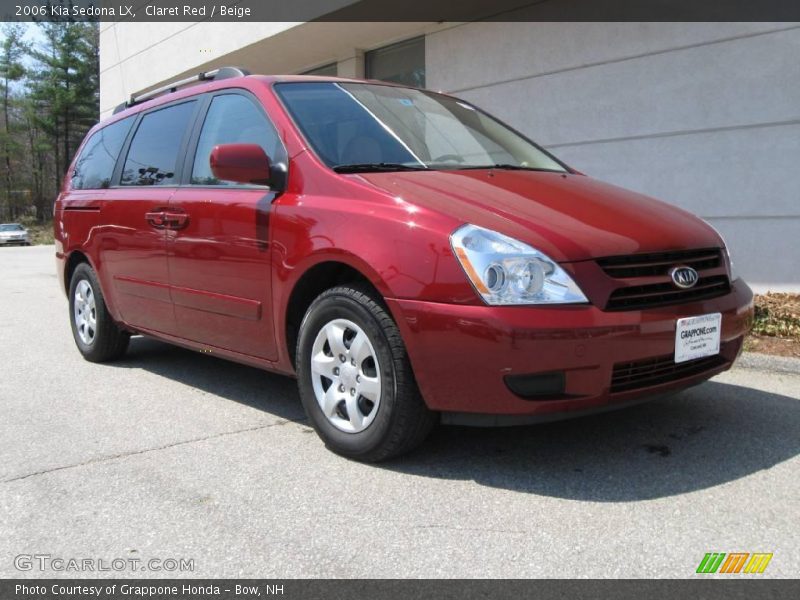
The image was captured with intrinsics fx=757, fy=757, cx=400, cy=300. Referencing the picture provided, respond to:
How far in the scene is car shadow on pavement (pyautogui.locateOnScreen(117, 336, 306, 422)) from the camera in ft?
14.8

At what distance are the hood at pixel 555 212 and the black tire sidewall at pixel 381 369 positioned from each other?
1.81ft

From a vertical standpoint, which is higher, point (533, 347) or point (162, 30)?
point (162, 30)

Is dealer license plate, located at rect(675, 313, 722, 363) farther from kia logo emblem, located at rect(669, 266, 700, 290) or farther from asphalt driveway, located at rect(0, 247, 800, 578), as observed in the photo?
asphalt driveway, located at rect(0, 247, 800, 578)

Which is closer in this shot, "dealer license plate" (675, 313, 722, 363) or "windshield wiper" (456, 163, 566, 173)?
"dealer license plate" (675, 313, 722, 363)

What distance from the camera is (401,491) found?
123 inches

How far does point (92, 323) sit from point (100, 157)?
1.26m

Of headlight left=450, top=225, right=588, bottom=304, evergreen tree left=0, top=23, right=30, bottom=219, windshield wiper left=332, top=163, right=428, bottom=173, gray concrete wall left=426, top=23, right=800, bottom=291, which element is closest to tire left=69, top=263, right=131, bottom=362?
windshield wiper left=332, top=163, right=428, bottom=173

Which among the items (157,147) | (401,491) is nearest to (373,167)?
(401,491)

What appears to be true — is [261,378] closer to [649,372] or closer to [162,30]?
[649,372]

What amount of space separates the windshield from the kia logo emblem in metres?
1.21

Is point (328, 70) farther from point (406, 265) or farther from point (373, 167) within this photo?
point (406, 265)

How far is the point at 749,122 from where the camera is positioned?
7.10m

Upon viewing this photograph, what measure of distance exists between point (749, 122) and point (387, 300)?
5.42 metres
